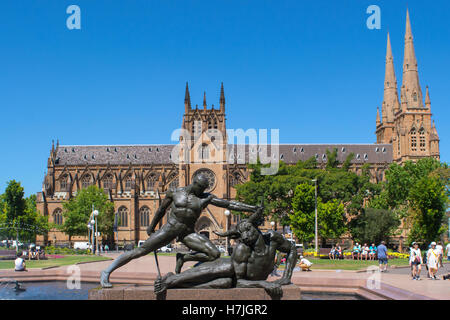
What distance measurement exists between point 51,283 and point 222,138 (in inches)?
2574

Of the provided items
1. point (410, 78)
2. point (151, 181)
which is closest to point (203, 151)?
point (151, 181)

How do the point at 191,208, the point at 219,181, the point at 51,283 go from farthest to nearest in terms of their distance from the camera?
1. the point at 219,181
2. the point at 51,283
3. the point at 191,208

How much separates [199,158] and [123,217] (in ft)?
55.2

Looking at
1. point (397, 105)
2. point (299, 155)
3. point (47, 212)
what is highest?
point (397, 105)

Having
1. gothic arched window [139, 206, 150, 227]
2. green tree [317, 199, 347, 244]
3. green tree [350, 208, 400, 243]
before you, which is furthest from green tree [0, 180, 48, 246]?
green tree [350, 208, 400, 243]

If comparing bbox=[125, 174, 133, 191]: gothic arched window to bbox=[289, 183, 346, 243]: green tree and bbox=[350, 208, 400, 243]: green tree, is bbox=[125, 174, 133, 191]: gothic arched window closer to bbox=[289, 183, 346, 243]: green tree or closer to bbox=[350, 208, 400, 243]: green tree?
bbox=[350, 208, 400, 243]: green tree

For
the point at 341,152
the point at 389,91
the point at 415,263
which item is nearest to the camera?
the point at 415,263

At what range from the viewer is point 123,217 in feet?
280

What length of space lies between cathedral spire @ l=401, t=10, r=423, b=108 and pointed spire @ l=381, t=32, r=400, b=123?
27.8 feet

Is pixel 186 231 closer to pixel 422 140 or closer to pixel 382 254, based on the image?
pixel 382 254

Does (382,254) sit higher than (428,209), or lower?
lower
